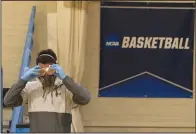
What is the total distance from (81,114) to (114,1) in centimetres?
133

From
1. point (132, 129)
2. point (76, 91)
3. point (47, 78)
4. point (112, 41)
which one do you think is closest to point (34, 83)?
point (47, 78)

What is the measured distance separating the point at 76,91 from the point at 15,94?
34 centimetres

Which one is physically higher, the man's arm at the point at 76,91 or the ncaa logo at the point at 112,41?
the ncaa logo at the point at 112,41

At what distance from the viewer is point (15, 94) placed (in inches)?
92.0

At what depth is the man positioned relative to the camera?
7.63ft

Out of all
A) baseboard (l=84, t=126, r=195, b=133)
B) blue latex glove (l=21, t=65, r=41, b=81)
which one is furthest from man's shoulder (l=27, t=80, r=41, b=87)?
baseboard (l=84, t=126, r=195, b=133)

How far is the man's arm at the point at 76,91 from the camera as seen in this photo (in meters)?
2.32

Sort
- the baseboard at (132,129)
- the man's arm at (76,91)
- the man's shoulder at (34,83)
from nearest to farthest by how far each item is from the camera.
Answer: the man's arm at (76,91) < the man's shoulder at (34,83) < the baseboard at (132,129)

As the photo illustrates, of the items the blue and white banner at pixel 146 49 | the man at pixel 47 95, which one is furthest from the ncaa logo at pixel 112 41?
the man at pixel 47 95

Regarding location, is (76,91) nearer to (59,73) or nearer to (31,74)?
(59,73)

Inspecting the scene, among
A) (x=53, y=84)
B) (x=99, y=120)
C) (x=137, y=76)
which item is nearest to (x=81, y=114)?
(x=99, y=120)

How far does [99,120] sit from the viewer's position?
473 centimetres

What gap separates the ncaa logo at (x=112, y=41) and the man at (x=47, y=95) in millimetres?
2336

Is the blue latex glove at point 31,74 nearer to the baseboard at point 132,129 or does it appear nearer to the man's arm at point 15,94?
the man's arm at point 15,94
